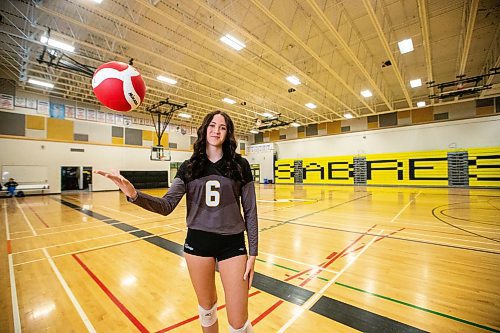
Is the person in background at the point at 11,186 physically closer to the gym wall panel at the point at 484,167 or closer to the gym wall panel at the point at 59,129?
the gym wall panel at the point at 59,129

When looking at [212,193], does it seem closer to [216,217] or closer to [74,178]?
[216,217]

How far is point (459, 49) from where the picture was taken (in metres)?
9.77

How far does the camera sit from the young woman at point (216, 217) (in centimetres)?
123

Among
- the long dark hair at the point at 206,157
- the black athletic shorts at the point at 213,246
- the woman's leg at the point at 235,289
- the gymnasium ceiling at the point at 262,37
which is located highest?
the gymnasium ceiling at the point at 262,37

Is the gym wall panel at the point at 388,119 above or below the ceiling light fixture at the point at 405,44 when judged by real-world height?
below

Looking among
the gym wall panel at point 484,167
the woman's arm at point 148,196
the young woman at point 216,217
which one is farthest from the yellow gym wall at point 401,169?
the woman's arm at point 148,196

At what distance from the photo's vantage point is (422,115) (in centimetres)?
1683

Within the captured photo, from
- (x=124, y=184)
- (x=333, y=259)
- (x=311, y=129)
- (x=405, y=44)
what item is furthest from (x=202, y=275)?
(x=311, y=129)

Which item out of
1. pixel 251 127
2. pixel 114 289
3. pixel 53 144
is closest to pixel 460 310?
pixel 114 289

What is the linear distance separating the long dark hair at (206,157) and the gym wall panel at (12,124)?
18.3 meters

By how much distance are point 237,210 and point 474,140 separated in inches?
794

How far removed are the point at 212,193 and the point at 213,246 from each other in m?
0.28

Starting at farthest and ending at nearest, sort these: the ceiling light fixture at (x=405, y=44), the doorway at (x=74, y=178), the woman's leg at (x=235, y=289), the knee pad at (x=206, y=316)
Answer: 1. the doorway at (x=74, y=178)
2. the ceiling light fixture at (x=405, y=44)
3. the knee pad at (x=206, y=316)
4. the woman's leg at (x=235, y=289)

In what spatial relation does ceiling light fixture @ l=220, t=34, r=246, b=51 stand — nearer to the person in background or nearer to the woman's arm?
the woman's arm
